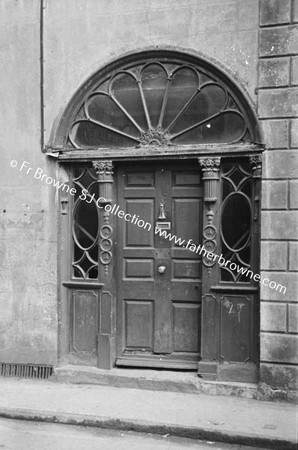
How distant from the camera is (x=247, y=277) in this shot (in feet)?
25.0

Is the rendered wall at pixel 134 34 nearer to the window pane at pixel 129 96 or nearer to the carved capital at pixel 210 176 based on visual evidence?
the window pane at pixel 129 96

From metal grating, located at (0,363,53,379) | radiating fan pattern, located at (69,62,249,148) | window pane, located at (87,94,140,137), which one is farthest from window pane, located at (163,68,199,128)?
metal grating, located at (0,363,53,379)

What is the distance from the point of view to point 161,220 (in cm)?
801

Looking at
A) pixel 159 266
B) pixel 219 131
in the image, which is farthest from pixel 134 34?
pixel 159 266

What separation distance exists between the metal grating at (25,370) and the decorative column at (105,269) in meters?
0.74

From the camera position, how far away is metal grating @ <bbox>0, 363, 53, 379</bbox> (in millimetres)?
8219

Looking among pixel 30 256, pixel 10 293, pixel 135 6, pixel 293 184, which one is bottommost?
pixel 10 293

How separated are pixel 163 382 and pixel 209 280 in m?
1.39

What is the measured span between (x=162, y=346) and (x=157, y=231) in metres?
1.50

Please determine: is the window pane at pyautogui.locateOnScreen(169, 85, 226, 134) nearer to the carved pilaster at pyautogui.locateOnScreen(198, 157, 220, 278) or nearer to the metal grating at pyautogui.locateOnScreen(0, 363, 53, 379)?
the carved pilaster at pyautogui.locateOnScreen(198, 157, 220, 278)

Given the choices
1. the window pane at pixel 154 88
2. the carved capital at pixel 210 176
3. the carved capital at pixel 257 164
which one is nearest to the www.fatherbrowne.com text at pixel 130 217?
the carved capital at pixel 210 176

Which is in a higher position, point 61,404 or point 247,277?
point 247,277

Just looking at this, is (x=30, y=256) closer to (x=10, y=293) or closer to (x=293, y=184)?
(x=10, y=293)

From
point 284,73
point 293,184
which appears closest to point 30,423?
A: point 293,184
